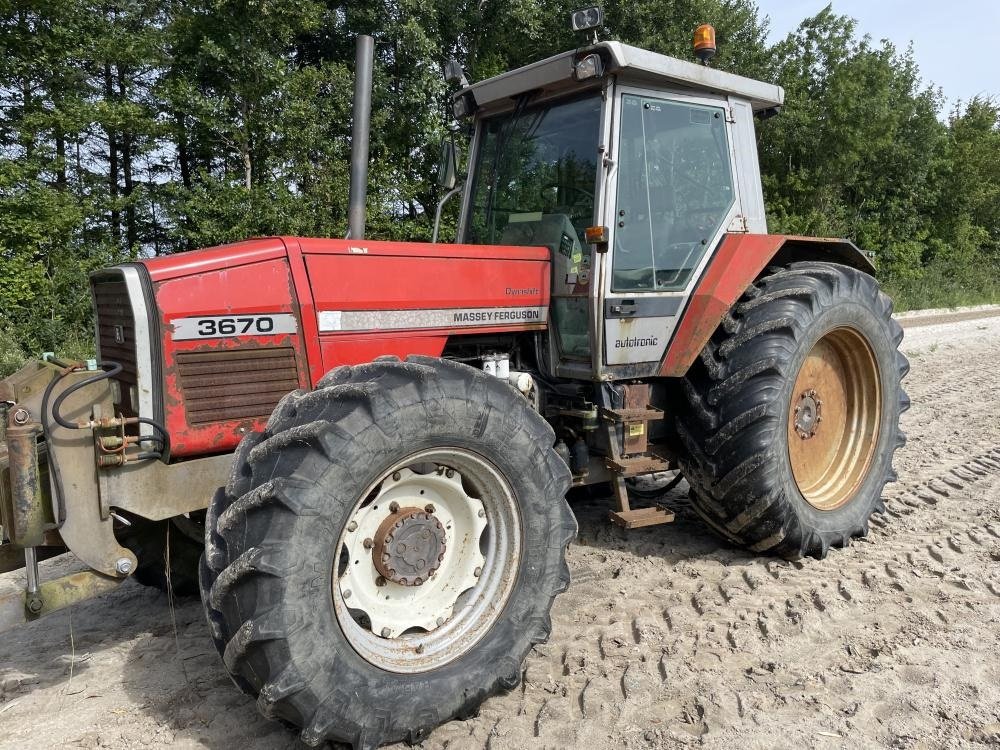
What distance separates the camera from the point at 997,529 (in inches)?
158

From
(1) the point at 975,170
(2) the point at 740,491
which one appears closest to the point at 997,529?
(2) the point at 740,491

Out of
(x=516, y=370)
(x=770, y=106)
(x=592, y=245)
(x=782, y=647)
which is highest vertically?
(x=770, y=106)

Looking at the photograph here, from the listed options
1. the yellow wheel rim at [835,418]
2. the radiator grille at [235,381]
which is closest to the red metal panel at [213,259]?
the radiator grille at [235,381]

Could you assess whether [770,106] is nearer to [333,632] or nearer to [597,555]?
[597,555]

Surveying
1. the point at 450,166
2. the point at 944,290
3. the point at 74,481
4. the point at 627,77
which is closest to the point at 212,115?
the point at 450,166

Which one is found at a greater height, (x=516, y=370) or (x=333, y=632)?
(x=516, y=370)

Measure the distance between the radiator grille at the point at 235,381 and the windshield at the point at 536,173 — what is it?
1.56 metres

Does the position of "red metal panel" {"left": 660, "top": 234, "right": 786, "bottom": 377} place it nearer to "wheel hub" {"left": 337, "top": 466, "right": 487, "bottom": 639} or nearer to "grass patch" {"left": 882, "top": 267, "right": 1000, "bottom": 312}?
"wheel hub" {"left": 337, "top": 466, "right": 487, "bottom": 639}

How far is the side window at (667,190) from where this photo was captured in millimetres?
3699

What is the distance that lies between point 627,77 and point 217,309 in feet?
7.22

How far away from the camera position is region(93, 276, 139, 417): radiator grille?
2684mm

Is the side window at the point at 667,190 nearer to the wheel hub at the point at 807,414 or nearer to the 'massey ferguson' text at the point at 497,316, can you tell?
the 'massey ferguson' text at the point at 497,316

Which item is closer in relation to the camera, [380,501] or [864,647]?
[380,501]

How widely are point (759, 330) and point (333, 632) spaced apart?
245 cm
